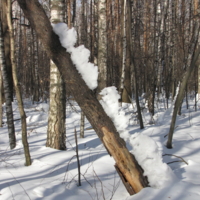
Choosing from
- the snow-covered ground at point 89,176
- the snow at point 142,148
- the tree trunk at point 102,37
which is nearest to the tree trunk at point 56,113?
the snow-covered ground at point 89,176

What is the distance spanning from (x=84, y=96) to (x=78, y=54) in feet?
1.41

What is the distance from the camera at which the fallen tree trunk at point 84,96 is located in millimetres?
2361

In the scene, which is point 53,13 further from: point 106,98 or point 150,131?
point 150,131

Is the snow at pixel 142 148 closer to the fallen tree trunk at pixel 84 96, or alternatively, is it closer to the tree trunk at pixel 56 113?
the fallen tree trunk at pixel 84 96

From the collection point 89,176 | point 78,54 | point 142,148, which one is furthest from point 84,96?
point 89,176

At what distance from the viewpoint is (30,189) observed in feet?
8.71

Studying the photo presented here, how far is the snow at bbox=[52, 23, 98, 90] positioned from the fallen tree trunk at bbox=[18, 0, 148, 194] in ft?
0.14

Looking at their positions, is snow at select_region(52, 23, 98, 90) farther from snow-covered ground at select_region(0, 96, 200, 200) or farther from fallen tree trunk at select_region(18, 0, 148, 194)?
snow-covered ground at select_region(0, 96, 200, 200)

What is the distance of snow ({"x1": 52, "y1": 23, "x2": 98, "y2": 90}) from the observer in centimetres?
236

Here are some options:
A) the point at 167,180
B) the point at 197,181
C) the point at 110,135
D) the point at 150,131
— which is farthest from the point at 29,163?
the point at 150,131

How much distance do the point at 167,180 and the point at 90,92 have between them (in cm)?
122

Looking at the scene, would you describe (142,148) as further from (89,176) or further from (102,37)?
(102,37)

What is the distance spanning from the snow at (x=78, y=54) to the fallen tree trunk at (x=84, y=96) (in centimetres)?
4

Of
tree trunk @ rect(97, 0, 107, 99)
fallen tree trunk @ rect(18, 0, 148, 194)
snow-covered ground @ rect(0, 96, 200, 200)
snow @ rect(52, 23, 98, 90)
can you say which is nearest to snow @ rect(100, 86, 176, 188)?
snow-covered ground @ rect(0, 96, 200, 200)
